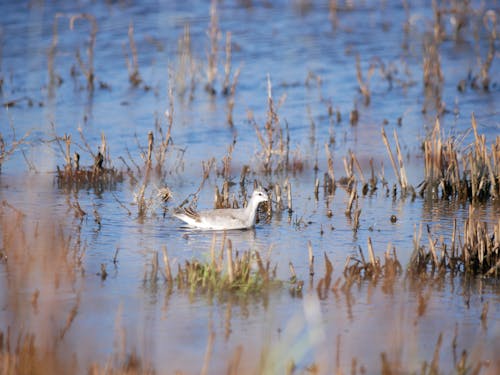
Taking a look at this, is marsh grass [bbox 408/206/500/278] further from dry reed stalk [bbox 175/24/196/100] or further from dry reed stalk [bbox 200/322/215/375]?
dry reed stalk [bbox 175/24/196/100]

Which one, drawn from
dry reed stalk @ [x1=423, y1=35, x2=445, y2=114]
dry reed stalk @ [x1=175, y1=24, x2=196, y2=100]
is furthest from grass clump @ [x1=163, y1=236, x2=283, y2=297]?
dry reed stalk @ [x1=423, y1=35, x2=445, y2=114]

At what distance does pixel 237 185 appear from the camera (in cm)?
1178

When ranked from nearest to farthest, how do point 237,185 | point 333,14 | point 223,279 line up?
1. point 223,279
2. point 237,185
3. point 333,14

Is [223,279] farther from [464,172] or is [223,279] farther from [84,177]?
[84,177]

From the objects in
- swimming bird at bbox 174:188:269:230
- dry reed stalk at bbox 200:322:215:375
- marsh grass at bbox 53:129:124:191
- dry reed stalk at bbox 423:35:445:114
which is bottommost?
dry reed stalk at bbox 200:322:215:375

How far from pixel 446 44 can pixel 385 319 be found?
15382 millimetres

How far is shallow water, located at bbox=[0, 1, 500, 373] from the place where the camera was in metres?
6.44

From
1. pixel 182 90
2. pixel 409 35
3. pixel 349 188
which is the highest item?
pixel 409 35

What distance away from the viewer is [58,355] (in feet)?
19.1

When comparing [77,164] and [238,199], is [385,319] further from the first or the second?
[77,164]

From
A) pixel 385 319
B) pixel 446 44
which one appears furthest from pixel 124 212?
pixel 446 44

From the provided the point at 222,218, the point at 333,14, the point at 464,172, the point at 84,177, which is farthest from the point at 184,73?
the point at 222,218

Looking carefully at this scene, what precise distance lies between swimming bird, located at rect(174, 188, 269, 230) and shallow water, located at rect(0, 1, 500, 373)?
4.9 inches

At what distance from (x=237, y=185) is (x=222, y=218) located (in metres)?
2.07
